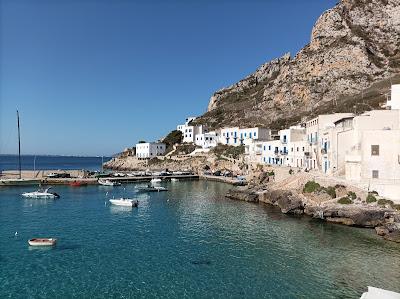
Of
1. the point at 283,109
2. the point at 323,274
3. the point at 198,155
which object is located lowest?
the point at 323,274

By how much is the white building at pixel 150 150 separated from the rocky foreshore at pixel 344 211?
285ft

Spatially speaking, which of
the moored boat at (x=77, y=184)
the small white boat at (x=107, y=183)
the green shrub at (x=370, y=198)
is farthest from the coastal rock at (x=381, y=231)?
the moored boat at (x=77, y=184)

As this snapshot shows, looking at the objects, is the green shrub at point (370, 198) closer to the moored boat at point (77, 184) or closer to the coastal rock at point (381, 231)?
the coastal rock at point (381, 231)

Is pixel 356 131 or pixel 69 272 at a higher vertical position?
pixel 356 131

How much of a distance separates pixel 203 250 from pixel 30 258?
1458 cm

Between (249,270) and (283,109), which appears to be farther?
(283,109)

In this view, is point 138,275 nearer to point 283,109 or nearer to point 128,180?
point 128,180

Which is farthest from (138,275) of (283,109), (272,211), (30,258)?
(283,109)

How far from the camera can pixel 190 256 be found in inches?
1133

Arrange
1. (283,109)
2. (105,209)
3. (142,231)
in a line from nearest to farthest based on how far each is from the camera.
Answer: (142,231) → (105,209) → (283,109)

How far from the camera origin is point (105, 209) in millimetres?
50812

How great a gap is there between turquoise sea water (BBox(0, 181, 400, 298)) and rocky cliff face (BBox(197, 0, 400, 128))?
77.3 m

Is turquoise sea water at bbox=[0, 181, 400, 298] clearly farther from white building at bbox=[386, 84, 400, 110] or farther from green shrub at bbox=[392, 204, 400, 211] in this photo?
white building at bbox=[386, 84, 400, 110]

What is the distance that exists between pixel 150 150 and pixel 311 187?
94387 mm
